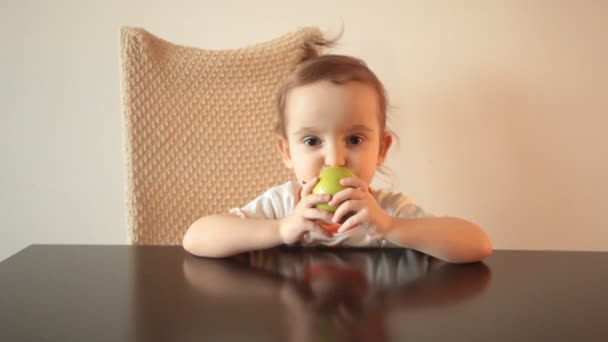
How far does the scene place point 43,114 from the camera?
1.33 metres

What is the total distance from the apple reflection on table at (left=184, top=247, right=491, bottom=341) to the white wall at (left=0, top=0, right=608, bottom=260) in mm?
776

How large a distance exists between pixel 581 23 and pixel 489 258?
999mm

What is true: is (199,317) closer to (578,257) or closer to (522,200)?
(578,257)

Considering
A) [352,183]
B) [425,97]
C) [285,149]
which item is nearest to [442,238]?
[352,183]

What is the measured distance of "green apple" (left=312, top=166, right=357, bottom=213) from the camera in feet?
1.90

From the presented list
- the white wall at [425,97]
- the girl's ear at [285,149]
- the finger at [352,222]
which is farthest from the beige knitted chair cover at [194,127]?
the finger at [352,222]

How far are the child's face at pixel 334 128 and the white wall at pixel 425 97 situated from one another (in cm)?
59

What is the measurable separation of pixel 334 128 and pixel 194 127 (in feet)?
1.46

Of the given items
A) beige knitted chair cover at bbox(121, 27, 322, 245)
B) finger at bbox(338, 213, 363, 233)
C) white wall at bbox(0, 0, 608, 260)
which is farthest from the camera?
white wall at bbox(0, 0, 608, 260)

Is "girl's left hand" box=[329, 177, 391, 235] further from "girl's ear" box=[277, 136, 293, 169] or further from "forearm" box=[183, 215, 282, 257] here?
"girl's ear" box=[277, 136, 293, 169]

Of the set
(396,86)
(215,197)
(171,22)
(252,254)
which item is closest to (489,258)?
(252,254)

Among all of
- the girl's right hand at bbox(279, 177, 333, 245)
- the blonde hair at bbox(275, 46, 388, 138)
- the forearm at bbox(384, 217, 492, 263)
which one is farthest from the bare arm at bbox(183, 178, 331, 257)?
the blonde hair at bbox(275, 46, 388, 138)

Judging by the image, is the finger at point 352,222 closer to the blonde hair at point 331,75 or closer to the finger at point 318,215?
the finger at point 318,215

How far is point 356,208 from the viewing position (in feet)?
1.87
